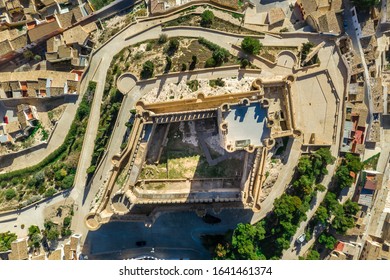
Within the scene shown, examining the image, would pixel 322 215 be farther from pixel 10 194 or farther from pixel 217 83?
pixel 10 194

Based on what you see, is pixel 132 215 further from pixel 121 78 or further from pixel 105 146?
pixel 121 78

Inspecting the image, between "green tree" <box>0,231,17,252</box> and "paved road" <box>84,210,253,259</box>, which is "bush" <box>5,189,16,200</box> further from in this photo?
"paved road" <box>84,210,253,259</box>

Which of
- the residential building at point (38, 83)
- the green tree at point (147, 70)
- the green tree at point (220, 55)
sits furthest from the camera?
the residential building at point (38, 83)

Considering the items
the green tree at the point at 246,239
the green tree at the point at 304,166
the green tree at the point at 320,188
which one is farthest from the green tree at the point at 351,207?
the green tree at the point at 246,239

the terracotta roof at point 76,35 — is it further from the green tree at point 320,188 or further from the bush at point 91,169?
the green tree at point 320,188

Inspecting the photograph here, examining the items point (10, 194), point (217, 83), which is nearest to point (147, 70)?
point (217, 83)

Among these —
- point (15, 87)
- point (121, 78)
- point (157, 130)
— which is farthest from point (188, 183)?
point (15, 87)
